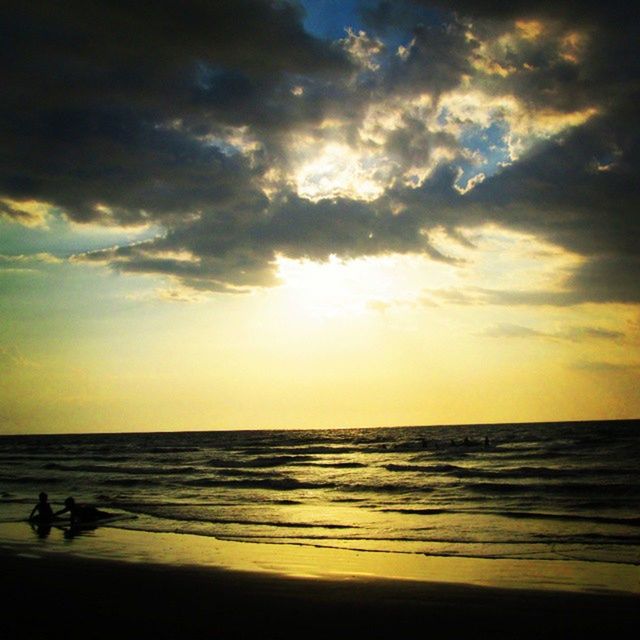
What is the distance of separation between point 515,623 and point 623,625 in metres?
1.40

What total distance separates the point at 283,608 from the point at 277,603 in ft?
1.06

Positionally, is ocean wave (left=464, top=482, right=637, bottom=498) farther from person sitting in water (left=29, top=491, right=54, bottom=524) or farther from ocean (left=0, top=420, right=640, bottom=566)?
person sitting in water (left=29, top=491, right=54, bottom=524)

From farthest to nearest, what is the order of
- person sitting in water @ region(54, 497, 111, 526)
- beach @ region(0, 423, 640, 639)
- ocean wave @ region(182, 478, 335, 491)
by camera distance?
ocean wave @ region(182, 478, 335, 491)
person sitting in water @ region(54, 497, 111, 526)
beach @ region(0, 423, 640, 639)

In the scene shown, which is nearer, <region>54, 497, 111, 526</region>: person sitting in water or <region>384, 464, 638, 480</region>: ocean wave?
<region>54, 497, 111, 526</region>: person sitting in water

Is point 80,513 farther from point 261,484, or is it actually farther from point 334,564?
point 261,484

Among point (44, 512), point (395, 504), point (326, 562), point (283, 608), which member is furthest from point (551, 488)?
point (283, 608)

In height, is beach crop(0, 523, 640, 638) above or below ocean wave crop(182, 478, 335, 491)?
above

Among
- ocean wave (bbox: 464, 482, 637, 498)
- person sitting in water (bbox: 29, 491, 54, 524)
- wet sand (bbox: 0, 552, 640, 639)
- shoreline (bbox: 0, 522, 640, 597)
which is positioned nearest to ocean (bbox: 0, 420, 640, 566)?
ocean wave (bbox: 464, 482, 637, 498)

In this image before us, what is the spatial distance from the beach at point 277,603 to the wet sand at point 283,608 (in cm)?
1

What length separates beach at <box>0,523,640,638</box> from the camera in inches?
302

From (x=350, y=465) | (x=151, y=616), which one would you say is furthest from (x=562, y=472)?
(x=151, y=616)

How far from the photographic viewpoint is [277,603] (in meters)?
9.00

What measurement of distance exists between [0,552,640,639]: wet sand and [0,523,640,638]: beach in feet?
0.05

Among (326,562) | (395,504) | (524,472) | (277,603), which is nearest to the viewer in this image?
(277,603)
